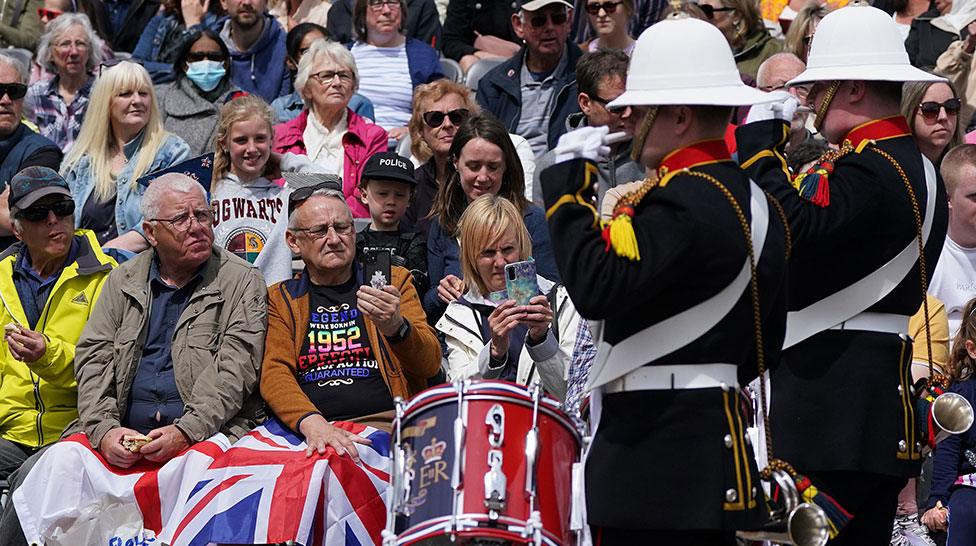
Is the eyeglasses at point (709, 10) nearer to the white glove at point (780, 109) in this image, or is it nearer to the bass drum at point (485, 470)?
the white glove at point (780, 109)

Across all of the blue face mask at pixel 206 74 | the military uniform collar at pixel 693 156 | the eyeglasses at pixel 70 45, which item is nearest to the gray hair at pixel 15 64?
the eyeglasses at pixel 70 45

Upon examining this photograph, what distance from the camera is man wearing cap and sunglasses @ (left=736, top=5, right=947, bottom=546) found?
4867 mm

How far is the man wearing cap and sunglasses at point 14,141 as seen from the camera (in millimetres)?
Result: 9312

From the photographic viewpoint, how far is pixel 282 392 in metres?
6.72

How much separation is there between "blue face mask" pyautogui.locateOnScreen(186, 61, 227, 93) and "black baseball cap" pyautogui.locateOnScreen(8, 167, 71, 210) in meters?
2.60

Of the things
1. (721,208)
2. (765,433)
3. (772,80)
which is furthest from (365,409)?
(772,80)

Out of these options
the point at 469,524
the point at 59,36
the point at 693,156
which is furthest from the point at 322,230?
the point at 59,36

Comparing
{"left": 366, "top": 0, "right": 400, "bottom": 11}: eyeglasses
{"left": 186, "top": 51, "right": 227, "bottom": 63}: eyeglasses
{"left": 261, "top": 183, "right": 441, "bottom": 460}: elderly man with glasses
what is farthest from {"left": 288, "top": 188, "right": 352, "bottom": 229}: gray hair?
{"left": 366, "top": 0, "right": 400, "bottom": 11}: eyeglasses

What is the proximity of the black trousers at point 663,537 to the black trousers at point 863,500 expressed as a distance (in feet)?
2.81

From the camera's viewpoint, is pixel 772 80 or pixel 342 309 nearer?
pixel 342 309

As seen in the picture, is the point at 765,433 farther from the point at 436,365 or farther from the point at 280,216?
the point at 280,216

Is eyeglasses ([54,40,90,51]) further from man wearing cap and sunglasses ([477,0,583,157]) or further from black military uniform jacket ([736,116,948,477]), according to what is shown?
black military uniform jacket ([736,116,948,477])

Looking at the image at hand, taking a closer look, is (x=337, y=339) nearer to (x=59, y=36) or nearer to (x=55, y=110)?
(x=55, y=110)

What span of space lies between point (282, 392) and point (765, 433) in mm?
2766
